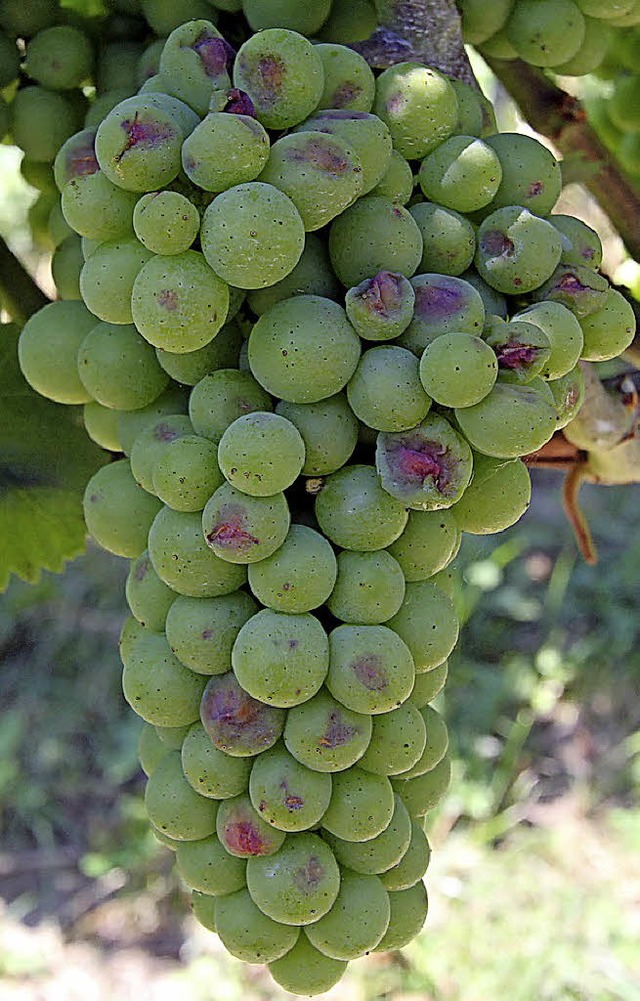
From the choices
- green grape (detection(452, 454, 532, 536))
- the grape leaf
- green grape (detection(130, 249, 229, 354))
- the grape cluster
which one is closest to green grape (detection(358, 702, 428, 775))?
the grape cluster

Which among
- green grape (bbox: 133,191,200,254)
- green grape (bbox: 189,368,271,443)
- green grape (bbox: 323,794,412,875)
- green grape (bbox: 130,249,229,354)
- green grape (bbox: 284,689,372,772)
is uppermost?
green grape (bbox: 133,191,200,254)

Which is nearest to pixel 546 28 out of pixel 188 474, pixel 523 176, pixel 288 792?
pixel 523 176

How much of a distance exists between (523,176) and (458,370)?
152 millimetres

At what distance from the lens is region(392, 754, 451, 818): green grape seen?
575 millimetres

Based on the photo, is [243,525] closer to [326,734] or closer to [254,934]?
[326,734]

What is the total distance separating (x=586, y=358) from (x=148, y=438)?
0.77ft

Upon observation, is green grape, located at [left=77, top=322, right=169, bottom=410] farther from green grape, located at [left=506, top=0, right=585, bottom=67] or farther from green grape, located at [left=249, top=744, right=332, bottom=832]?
green grape, located at [left=506, top=0, right=585, bottom=67]

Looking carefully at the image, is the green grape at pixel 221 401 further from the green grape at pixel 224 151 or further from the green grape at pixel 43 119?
the green grape at pixel 43 119

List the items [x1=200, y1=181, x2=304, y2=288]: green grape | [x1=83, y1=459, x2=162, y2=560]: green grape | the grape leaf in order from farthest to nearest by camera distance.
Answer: the grape leaf < [x1=83, y1=459, x2=162, y2=560]: green grape < [x1=200, y1=181, x2=304, y2=288]: green grape

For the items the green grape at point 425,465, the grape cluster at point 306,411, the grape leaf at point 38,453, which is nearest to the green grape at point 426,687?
the grape cluster at point 306,411

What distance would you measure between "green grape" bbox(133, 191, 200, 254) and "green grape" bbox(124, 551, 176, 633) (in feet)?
0.53

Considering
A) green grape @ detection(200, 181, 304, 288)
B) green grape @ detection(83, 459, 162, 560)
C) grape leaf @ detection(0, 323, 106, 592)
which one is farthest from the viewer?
grape leaf @ detection(0, 323, 106, 592)

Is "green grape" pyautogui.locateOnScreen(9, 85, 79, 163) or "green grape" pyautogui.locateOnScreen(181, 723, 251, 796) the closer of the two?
"green grape" pyautogui.locateOnScreen(181, 723, 251, 796)

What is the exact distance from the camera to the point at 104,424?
599 millimetres
